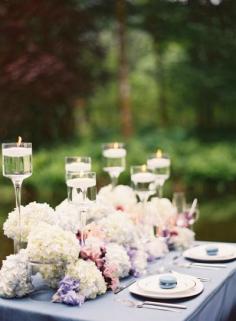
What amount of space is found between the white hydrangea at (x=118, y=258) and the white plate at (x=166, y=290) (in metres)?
0.08

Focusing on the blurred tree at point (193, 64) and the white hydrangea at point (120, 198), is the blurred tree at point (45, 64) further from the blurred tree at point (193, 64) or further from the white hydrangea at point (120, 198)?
the white hydrangea at point (120, 198)

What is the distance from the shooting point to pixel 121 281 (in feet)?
6.22

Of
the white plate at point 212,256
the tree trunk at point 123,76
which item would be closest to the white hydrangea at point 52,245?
the white plate at point 212,256

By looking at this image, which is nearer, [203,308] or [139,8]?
[203,308]

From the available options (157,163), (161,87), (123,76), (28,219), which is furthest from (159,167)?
(161,87)

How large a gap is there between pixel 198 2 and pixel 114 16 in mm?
1340

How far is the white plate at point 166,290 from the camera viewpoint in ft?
5.50

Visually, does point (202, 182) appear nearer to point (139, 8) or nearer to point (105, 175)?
point (105, 175)

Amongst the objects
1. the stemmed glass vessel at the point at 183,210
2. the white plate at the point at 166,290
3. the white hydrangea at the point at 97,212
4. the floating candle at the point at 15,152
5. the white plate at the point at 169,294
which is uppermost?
the floating candle at the point at 15,152

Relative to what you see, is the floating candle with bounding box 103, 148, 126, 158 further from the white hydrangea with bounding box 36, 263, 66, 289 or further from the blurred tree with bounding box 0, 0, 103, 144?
the blurred tree with bounding box 0, 0, 103, 144

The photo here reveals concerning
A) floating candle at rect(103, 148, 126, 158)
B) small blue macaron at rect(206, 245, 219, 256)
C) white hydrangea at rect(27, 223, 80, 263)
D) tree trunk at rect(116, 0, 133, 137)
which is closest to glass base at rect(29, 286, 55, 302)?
white hydrangea at rect(27, 223, 80, 263)

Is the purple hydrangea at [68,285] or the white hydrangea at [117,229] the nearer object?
the purple hydrangea at [68,285]

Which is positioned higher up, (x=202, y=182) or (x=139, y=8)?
(x=139, y=8)

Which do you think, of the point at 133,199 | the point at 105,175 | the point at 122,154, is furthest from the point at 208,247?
the point at 105,175
